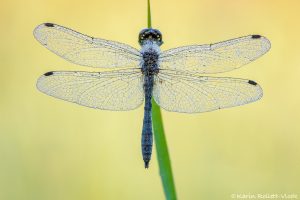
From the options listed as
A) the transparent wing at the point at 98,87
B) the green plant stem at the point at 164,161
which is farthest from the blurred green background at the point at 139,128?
the green plant stem at the point at 164,161

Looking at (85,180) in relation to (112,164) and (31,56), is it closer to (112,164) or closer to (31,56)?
(112,164)

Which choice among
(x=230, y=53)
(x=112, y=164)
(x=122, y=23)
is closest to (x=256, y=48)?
(x=230, y=53)

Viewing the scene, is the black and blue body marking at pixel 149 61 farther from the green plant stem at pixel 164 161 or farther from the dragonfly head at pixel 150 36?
the green plant stem at pixel 164 161

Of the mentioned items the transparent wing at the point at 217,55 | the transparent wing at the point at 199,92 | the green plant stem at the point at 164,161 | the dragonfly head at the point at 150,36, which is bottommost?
the green plant stem at the point at 164,161

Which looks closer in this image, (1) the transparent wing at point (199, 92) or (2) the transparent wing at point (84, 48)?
(1) the transparent wing at point (199, 92)

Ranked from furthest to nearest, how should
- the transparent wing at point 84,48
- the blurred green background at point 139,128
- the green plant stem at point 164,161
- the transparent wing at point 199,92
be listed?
the blurred green background at point 139,128, the transparent wing at point 84,48, the transparent wing at point 199,92, the green plant stem at point 164,161

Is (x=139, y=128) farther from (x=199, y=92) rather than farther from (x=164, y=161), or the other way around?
(x=164, y=161)

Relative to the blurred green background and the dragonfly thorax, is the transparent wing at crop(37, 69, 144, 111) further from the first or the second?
the blurred green background
